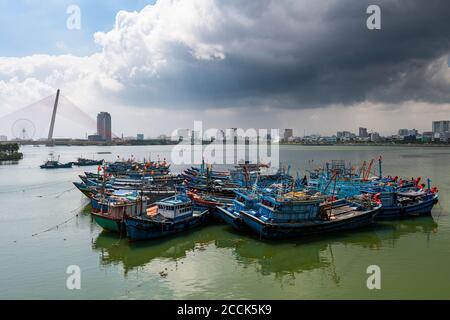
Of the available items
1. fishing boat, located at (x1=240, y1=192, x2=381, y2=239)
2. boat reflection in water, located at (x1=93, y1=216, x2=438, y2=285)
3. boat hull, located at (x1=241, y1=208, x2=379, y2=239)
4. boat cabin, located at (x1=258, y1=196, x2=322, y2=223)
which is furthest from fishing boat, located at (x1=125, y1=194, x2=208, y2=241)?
boat cabin, located at (x1=258, y1=196, x2=322, y2=223)

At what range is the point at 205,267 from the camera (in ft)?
68.5

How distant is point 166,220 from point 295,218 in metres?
9.28

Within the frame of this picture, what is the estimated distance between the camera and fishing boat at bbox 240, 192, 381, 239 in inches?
993

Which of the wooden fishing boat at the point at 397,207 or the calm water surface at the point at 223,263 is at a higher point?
the wooden fishing boat at the point at 397,207

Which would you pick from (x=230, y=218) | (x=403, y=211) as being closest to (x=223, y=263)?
Result: (x=230, y=218)

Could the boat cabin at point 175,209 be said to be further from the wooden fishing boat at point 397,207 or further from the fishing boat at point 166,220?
the wooden fishing boat at point 397,207

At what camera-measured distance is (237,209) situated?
1163 inches

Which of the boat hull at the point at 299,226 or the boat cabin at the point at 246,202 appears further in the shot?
the boat cabin at the point at 246,202

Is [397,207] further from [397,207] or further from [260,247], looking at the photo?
[260,247]

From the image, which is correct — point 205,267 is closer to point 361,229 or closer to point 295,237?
point 295,237

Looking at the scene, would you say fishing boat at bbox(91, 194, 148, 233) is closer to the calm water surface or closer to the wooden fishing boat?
the calm water surface

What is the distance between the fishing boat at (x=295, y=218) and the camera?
Result: 25.2 meters

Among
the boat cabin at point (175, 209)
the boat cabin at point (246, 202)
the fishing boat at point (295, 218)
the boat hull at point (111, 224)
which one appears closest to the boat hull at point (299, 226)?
the fishing boat at point (295, 218)
